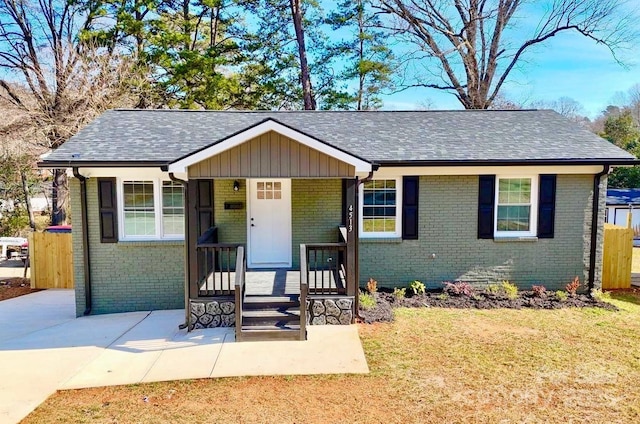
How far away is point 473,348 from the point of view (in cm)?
623

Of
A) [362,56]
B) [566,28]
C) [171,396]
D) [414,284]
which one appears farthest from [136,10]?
[566,28]

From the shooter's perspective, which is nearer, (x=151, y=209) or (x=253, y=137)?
(x=253, y=137)

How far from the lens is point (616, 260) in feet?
32.8

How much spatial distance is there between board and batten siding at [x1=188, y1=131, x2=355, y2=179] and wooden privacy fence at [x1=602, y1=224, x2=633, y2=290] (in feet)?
25.0

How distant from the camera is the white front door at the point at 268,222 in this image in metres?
9.08

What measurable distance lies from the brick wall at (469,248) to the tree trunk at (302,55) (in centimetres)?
1357

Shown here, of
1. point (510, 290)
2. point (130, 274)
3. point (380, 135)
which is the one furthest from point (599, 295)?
point (130, 274)

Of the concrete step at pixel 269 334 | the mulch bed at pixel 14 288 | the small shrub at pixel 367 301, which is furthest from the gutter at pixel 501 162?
the mulch bed at pixel 14 288

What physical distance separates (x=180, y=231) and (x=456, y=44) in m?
19.9

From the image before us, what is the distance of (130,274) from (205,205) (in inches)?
81.9

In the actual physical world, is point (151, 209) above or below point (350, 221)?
above

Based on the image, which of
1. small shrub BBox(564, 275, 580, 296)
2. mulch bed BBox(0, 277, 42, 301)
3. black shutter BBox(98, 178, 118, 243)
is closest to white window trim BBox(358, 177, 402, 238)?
small shrub BBox(564, 275, 580, 296)

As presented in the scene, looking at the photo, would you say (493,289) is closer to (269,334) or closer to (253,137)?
(269,334)

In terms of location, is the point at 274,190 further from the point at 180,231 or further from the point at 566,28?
the point at 566,28
